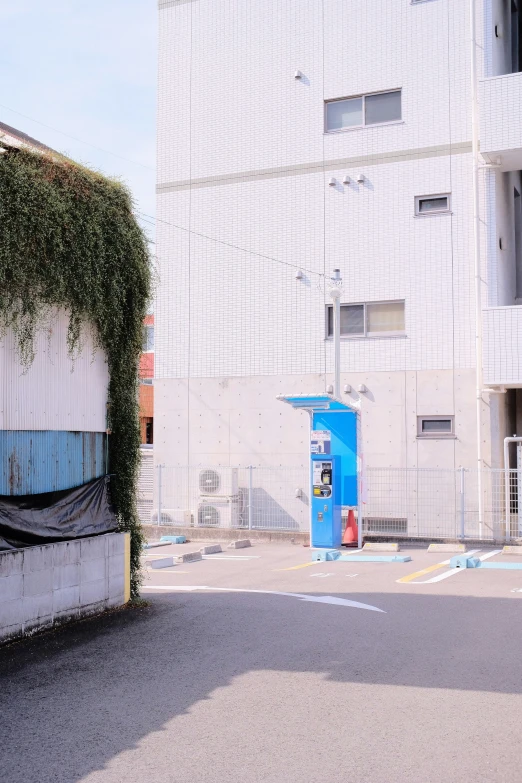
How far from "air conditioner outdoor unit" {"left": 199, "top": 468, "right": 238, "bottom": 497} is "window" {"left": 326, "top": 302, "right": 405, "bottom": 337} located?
3.79 m

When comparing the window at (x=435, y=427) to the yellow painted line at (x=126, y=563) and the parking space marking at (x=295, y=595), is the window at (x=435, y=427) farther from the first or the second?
the yellow painted line at (x=126, y=563)

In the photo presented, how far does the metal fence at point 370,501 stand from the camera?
1642cm

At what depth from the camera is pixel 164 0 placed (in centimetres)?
2078

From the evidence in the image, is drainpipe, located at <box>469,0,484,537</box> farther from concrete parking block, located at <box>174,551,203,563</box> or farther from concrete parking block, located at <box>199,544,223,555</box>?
concrete parking block, located at <box>174,551,203,563</box>

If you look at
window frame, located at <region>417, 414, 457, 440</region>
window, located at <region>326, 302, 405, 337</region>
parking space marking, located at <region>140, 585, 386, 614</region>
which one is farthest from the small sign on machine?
parking space marking, located at <region>140, 585, 386, 614</region>

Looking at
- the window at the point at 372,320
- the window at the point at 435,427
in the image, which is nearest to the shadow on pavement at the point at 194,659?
the window at the point at 435,427

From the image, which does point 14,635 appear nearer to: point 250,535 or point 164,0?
point 250,535

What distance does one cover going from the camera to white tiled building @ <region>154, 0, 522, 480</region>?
17094 millimetres

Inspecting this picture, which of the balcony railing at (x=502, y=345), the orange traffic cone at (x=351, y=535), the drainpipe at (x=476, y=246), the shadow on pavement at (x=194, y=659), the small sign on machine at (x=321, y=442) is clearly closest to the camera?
the shadow on pavement at (x=194, y=659)

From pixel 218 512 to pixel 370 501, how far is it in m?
3.42

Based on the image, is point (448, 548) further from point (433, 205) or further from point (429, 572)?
point (433, 205)

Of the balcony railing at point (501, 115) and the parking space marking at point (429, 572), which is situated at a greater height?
the balcony railing at point (501, 115)

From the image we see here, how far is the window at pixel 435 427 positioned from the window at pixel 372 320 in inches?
74.8

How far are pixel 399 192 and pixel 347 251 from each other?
5.36 ft
